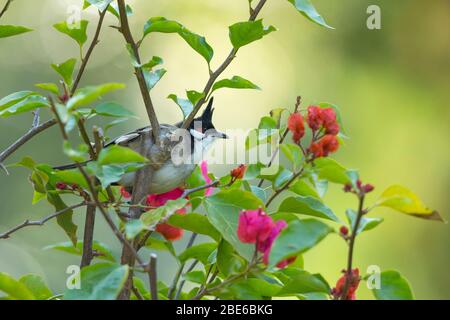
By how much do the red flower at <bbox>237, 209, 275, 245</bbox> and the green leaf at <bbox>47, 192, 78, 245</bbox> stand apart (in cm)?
47

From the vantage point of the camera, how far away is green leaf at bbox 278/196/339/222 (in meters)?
1.20

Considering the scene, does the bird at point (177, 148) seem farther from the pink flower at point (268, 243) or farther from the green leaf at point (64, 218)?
the pink flower at point (268, 243)

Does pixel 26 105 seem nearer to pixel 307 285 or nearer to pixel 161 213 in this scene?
pixel 161 213

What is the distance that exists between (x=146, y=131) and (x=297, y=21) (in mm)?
3059

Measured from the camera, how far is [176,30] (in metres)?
1.38

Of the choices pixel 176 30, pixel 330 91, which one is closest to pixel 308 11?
pixel 176 30

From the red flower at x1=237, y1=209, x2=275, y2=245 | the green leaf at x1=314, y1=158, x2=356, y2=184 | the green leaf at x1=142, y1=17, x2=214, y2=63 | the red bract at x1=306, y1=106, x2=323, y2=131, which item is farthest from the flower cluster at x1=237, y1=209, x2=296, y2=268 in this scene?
the green leaf at x1=142, y1=17, x2=214, y2=63

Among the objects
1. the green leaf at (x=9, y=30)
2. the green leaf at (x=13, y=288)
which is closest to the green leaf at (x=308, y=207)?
the green leaf at (x=13, y=288)

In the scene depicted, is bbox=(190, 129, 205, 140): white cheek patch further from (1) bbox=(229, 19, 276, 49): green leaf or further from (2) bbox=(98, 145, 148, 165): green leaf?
(2) bbox=(98, 145, 148, 165): green leaf

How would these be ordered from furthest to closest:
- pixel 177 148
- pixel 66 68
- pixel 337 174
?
pixel 177 148, pixel 66 68, pixel 337 174

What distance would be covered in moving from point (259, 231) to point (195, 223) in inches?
8.8

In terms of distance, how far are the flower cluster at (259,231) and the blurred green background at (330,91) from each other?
107 inches

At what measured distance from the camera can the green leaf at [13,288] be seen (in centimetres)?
106
